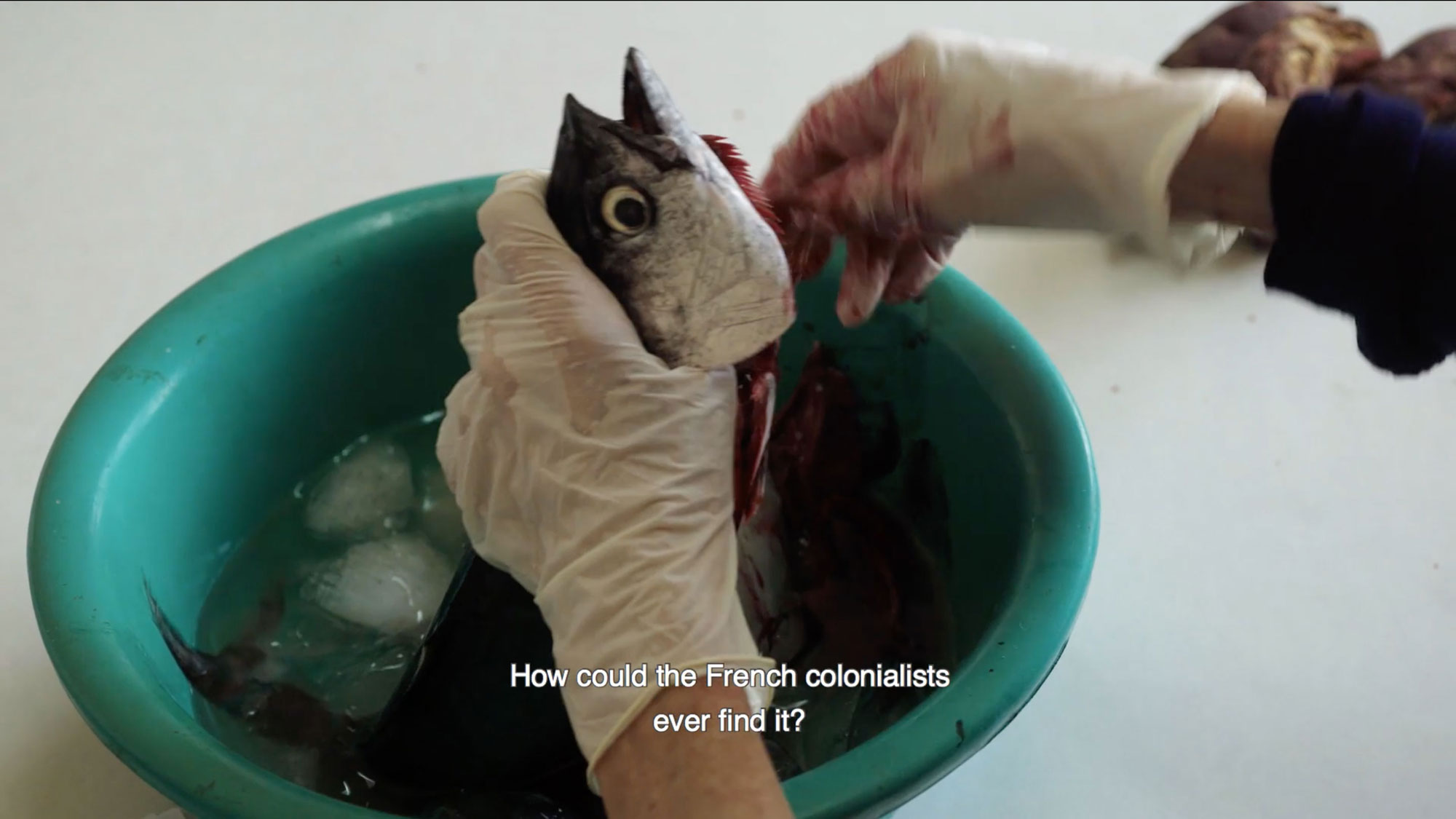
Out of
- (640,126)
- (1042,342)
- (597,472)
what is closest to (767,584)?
(597,472)

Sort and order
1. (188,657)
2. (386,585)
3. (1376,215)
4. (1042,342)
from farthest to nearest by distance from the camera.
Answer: (1042,342) → (386,585) → (188,657) → (1376,215)

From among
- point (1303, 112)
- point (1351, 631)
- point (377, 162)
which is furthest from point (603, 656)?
point (377, 162)

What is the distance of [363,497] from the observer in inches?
31.4

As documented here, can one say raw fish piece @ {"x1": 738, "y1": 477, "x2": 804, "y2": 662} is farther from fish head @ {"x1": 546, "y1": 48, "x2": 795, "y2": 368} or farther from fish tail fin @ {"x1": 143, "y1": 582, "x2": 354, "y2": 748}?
fish tail fin @ {"x1": 143, "y1": 582, "x2": 354, "y2": 748}

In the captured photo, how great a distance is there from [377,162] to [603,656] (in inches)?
32.9

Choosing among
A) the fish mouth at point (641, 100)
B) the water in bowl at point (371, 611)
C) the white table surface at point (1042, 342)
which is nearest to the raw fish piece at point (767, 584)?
the water in bowl at point (371, 611)

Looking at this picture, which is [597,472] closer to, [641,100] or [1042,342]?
[641,100]

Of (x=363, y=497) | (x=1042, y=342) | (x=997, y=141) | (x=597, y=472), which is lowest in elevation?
(x=1042, y=342)

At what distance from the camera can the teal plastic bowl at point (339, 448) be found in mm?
477

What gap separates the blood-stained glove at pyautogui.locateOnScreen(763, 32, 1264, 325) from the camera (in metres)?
0.47

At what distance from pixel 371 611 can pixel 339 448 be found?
0.16 meters

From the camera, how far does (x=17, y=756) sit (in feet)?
2.24

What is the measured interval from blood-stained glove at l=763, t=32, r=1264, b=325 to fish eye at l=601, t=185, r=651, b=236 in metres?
0.10

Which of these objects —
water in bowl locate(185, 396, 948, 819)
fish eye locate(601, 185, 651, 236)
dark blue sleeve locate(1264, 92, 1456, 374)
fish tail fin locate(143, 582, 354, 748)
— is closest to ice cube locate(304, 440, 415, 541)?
water in bowl locate(185, 396, 948, 819)
